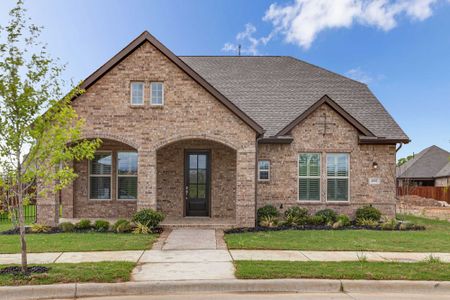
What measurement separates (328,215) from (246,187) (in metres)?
3.54

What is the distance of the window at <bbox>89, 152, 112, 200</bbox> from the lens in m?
14.8

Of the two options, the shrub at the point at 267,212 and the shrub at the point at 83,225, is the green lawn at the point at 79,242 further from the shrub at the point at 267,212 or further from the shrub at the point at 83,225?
the shrub at the point at 267,212

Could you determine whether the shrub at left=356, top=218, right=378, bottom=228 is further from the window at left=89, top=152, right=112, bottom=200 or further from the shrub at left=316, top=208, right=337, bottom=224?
the window at left=89, top=152, right=112, bottom=200

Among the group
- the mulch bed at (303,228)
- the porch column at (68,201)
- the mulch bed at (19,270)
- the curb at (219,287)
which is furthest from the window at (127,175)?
the curb at (219,287)

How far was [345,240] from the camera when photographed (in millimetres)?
10477

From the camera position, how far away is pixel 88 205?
579 inches

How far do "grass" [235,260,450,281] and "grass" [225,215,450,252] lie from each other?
174 cm

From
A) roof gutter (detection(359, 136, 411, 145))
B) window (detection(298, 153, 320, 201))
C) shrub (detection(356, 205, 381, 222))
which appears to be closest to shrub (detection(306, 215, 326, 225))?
window (detection(298, 153, 320, 201))

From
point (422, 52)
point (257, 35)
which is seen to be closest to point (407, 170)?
point (422, 52)

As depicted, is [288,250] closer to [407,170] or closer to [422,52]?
[422,52]

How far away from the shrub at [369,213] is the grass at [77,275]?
9.89 metres

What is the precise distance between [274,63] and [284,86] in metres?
2.83

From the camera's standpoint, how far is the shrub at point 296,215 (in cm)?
1371

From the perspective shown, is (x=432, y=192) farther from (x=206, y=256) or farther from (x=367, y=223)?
(x=206, y=256)
